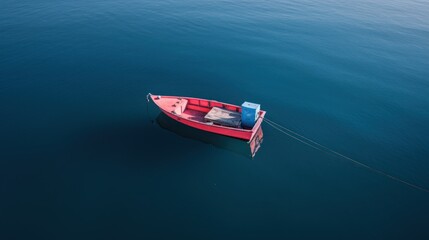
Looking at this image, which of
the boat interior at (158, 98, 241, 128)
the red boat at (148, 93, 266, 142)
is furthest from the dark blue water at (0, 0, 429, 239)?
the boat interior at (158, 98, 241, 128)

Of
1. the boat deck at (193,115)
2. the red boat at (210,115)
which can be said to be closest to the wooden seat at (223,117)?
the red boat at (210,115)

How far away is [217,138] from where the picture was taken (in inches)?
1344

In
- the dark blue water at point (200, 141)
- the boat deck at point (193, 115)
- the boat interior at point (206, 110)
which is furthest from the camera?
the boat deck at point (193, 115)

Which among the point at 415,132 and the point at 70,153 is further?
the point at 415,132

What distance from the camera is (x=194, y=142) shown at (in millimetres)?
33312

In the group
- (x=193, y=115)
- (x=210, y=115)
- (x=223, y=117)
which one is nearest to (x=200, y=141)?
(x=210, y=115)

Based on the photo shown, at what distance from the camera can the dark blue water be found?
24344 mm

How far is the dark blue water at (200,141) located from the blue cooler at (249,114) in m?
3.33

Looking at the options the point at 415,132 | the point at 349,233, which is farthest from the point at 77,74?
the point at 415,132

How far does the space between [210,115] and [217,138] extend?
3.12 m

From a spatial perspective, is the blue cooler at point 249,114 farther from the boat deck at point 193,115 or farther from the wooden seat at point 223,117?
the boat deck at point 193,115

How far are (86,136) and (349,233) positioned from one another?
100 ft

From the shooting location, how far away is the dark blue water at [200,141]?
2434 centimetres

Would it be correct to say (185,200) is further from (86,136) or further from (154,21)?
(154,21)
